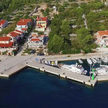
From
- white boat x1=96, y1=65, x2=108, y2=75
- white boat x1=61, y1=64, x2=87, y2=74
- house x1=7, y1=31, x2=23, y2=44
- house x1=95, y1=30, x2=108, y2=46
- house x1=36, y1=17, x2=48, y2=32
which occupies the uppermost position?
house x1=36, y1=17, x2=48, y2=32

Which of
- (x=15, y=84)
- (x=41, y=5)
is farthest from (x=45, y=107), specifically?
(x=41, y=5)

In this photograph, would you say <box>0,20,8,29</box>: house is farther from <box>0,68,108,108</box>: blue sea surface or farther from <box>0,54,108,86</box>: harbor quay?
<box>0,68,108,108</box>: blue sea surface

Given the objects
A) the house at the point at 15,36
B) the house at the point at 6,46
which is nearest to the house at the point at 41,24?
the house at the point at 15,36

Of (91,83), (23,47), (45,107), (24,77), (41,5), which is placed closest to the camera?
(45,107)

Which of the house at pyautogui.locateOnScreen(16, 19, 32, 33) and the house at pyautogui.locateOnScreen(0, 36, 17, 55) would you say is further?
the house at pyautogui.locateOnScreen(16, 19, 32, 33)

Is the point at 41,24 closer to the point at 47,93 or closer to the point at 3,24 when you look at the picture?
the point at 3,24

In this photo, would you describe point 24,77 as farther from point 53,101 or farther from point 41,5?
point 41,5

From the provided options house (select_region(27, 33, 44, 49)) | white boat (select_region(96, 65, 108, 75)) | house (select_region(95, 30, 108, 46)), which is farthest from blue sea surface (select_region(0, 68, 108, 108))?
house (select_region(95, 30, 108, 46))
